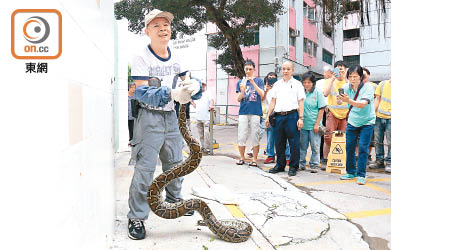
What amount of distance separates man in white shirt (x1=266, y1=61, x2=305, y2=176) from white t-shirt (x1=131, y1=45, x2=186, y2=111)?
2.79 metres

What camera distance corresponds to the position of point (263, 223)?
3.56m

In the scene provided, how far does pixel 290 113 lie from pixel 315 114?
0.62 m

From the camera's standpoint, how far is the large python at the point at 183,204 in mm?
3020

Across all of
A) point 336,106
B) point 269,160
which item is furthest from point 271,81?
point 269,160

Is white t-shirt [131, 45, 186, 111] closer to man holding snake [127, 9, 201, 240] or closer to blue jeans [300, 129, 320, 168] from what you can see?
man holding snake [127, 9, 201, 240]

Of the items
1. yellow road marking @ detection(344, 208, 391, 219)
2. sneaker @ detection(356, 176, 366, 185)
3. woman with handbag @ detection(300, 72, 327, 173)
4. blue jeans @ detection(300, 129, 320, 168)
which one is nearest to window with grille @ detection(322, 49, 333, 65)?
woman with handbag @ detection(300, 72, 327, 173)

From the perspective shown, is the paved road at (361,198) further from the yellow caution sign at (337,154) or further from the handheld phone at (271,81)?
the handheld phone at (271,81)

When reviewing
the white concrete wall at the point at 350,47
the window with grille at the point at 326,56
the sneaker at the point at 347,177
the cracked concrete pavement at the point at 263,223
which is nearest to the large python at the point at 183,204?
Answer: the cracked concrete pavement at the point at 263,223

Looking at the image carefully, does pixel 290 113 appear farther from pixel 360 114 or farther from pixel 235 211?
pixel 235 211

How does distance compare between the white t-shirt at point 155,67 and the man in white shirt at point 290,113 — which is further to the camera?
the man in white shirt at point 290,113

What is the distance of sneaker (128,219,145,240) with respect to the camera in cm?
303

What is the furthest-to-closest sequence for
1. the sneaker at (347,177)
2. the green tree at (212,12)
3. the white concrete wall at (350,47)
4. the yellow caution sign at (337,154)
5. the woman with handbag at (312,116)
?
1. the white concrete wall at (350,47)
2. the green tree at (212,12)
3. the woman with handbag at (312,116)
4. the yellow caution sign at (337,154)
5. the sneaker at (347,177)
